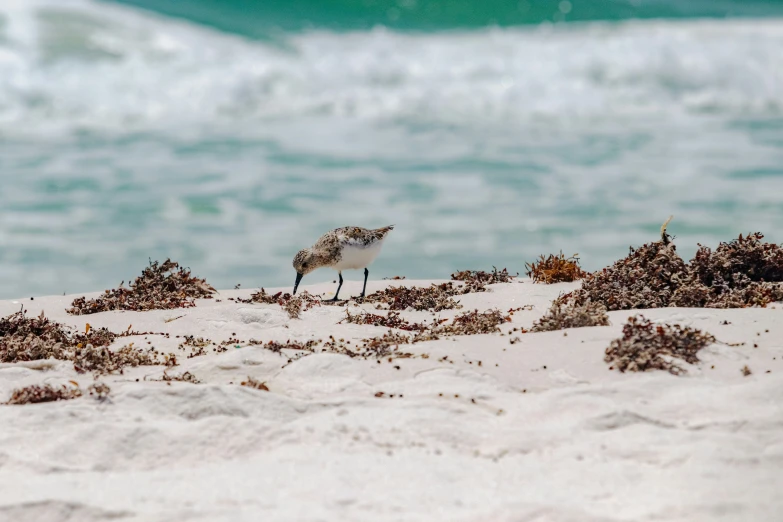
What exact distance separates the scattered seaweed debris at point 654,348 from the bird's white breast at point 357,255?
7892 millimetres

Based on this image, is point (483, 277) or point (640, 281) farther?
point (483, 277)

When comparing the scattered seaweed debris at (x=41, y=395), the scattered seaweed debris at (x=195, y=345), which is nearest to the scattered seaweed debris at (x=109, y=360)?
the scattered seaweed debris at (x=195, y=345)

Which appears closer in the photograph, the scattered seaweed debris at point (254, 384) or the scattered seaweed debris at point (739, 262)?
the scattered seaweed debris at point (254, 384)

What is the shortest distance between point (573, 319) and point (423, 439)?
11.8ft

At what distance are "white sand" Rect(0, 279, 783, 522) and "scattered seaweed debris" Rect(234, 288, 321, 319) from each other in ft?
11.0

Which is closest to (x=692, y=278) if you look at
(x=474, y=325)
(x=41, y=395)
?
(x=474, y=325)

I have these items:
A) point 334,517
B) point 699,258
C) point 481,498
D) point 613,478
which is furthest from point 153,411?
point 699,258

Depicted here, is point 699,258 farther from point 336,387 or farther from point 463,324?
point 336,387

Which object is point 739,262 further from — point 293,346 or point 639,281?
point 293,346

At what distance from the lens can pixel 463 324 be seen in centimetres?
1013

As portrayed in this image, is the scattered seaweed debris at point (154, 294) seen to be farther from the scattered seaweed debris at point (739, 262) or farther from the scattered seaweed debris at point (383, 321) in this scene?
the scattered seaweed debris at point (739, 262)

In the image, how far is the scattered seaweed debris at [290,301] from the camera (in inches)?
479

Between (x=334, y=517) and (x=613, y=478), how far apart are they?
2.07 meters

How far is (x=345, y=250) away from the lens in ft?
50.1
